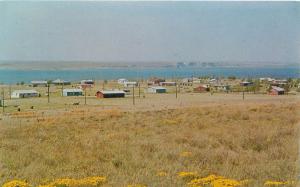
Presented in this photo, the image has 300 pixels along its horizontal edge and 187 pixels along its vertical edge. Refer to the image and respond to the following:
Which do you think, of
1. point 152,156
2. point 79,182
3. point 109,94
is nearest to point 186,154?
point 152,156

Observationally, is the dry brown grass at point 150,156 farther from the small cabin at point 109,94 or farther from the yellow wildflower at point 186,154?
the small cabin at point 109,94

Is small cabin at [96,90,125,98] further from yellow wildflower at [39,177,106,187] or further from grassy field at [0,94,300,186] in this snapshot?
yellow wildflower at [39,177,106,187]

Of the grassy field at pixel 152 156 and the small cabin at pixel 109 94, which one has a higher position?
the grassy field at pixel 152 156

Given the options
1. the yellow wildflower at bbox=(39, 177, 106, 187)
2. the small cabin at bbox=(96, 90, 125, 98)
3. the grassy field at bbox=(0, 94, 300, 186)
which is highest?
the yellow wildflower at bbox=(39, 177, 106, 187)

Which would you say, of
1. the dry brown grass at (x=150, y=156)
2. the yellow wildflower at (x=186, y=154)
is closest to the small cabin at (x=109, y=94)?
the dry brown grass at (x=150, y=156)

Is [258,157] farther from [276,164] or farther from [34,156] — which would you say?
[34,156]

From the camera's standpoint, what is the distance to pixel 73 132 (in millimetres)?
15969

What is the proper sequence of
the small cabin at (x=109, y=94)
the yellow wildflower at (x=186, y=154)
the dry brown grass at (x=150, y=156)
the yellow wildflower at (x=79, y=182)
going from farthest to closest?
the small cabin at (x=109, y=94), the yellow wildflower at (x=186, y=154), the dry brown grass at (x=150, y=156), the yellow wildflower at (x=79, y=182)

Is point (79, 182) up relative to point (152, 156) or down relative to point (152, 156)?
Result: up

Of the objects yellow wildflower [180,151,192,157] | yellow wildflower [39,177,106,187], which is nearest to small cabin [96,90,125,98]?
yellow wildflower [180,151,192,157]

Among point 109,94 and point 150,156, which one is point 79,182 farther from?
point 109,94

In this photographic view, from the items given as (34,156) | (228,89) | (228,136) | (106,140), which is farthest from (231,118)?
(228,89)

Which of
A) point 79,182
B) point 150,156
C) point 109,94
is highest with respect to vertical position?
point 79,182

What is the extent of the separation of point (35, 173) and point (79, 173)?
0.82 m
